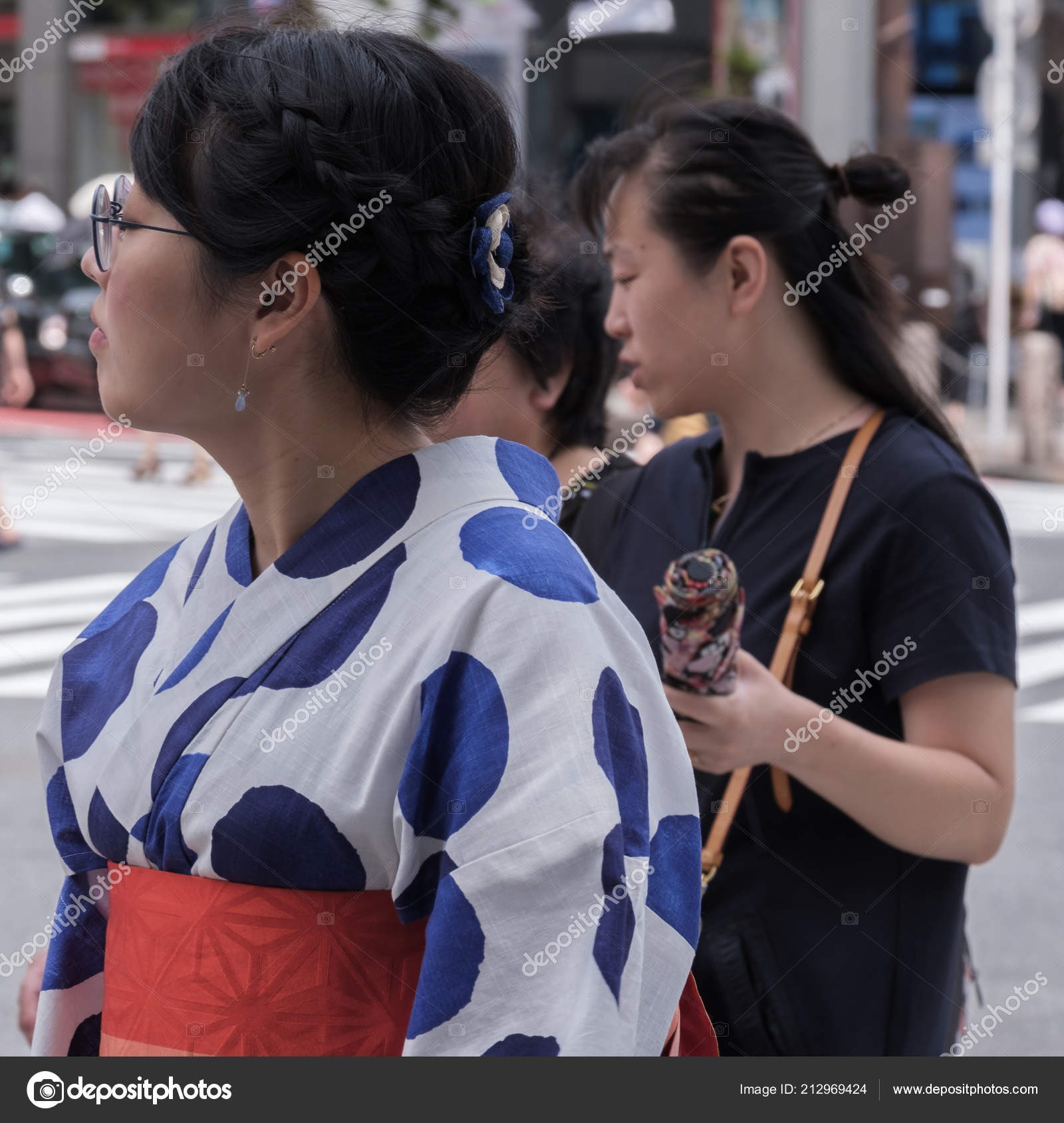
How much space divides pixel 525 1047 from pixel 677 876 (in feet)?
0.67

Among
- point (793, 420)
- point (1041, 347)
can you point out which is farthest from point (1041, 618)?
point (793, 420)

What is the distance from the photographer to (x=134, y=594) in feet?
5.23

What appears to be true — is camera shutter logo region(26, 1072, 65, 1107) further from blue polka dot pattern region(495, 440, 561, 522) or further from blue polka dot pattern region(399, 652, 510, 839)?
blue polka dot pattern region(495, 440, 561, 522)

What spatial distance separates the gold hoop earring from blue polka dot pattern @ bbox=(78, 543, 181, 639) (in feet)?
0.78

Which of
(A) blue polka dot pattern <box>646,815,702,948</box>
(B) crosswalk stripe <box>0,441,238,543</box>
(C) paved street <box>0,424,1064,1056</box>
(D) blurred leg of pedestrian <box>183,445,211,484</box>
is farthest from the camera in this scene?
(D) blurred leg of pedestrian <box>183,445,211,484</box>

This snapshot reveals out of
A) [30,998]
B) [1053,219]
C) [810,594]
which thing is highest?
[810,594]

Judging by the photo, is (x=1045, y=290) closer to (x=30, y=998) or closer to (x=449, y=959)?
(x=30, y=998)

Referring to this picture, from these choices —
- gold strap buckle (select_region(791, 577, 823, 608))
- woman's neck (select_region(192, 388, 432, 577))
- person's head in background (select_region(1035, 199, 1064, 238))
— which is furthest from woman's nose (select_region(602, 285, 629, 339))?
person's head in background (select_region(1035, 199, 1064, 238))

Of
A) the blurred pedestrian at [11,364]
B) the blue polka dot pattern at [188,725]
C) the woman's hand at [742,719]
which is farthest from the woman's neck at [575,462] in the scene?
the blurred pedestrian at [11,364]

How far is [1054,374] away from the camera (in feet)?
38.4

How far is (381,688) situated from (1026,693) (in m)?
→ 5.55

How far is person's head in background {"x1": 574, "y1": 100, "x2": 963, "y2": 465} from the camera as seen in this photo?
82.9 inches

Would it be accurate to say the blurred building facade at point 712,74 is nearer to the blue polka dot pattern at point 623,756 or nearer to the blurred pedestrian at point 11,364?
the blurred pedestrian at point 11,364

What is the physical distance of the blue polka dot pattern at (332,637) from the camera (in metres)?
1.31
